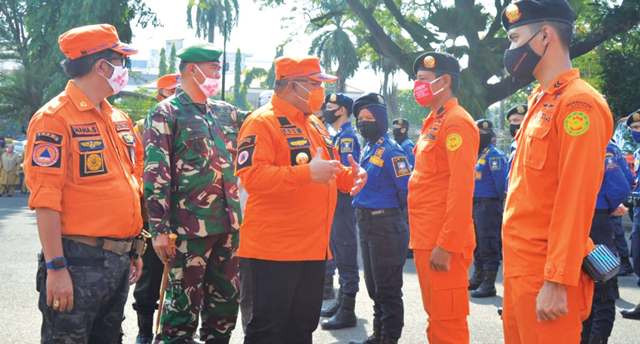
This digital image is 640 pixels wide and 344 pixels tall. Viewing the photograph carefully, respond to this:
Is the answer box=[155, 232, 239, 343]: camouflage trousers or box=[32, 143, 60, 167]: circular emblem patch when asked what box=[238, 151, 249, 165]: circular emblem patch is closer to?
box=[155, 232, 239, 343]: camouflage trousers

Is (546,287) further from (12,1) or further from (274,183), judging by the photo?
(12,1)

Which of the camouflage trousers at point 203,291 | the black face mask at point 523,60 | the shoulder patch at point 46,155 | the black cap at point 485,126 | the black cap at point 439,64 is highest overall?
the black cap at point 439,64

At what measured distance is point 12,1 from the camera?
112 feet

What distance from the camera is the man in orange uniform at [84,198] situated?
3312mm

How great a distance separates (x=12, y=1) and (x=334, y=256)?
1271 inches

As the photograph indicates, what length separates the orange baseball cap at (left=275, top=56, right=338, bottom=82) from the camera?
14.0 feet

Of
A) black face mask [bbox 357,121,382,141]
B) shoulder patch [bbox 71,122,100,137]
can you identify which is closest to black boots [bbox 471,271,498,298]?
black face mask [bbox 357,121,382,141]

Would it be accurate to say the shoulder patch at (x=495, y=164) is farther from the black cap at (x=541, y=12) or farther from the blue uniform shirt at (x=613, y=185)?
the black cap at (x=541, y=12)

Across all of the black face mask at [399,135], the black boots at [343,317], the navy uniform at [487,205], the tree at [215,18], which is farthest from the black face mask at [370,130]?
the tree at [215,18]

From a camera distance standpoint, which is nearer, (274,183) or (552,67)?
(552,67)

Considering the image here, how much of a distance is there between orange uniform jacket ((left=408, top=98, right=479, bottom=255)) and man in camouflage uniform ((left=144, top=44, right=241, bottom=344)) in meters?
1.25

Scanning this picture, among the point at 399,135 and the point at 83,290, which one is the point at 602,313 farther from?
the point at 399,135

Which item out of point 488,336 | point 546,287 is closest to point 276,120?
point 546,287

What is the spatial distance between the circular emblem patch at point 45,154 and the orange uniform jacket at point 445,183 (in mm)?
2353
